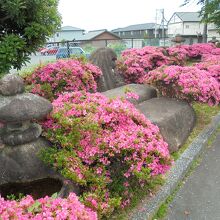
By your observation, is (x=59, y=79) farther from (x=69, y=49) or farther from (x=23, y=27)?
(x=69, y=49)

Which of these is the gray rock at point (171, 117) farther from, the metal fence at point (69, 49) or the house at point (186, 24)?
the house at point (186, 24)

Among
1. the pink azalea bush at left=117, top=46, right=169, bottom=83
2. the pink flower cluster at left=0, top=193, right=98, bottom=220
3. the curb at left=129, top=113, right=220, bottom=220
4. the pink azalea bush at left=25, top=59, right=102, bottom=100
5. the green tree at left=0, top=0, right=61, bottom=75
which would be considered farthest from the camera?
the pink azalea bush at left=117, top=46, right=169, bottom=83

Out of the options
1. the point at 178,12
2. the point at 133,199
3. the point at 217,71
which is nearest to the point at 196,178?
the point at 133,199

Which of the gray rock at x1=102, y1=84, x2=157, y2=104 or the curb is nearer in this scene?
the curb

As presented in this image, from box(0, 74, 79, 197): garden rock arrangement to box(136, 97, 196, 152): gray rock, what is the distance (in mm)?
2359

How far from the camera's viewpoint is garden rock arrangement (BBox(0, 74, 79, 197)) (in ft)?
12.0

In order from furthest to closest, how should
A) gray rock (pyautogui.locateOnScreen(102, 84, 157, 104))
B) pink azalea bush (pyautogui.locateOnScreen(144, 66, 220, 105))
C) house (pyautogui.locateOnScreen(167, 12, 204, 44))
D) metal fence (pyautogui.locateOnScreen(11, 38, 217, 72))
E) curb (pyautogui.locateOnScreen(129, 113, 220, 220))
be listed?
house (pyautogui.locateOnScreen(167, 12, 204, 44))
metal fence (pyautogui.locateOnScreen(11, 38, 217, 72))
gray rock (pyautogui.locateOnScreen(102, 84, 157, 104))
pink azalea bush (pyautogui.locateOnScreen(144, 66, 220, 105))
curb (pyautogui.locateOnScreen(129, 113, 220, 220))

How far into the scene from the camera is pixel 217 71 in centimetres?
807

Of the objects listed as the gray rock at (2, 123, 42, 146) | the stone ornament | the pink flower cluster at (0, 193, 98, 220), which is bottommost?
the pink flower cluster at (0, 193, 98, 220)

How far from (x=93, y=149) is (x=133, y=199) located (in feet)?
2.87

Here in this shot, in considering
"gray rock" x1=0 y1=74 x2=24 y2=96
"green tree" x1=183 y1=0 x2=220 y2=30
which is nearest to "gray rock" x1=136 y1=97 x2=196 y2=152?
"gray rock" x1=0 y1=74 x2=24 y2=96

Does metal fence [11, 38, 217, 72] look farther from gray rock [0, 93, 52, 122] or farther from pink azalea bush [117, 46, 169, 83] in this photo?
gray rock [0, 93, 52, 122]

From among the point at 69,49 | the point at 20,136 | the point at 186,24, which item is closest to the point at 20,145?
the point at 20,136

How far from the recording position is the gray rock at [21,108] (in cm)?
354
